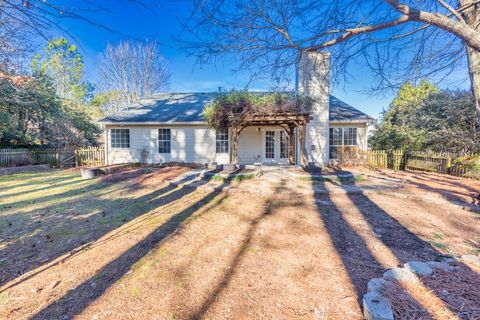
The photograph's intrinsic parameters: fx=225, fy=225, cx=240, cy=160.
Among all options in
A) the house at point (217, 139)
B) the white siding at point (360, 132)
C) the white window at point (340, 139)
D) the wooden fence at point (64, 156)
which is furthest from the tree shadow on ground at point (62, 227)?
the white siding at point (360, 132)

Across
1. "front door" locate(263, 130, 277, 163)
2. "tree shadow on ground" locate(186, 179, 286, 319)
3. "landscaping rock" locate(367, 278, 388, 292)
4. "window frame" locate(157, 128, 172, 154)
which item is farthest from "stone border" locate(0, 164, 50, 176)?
"landscaping rock" locate(367, 278, 388, 292)

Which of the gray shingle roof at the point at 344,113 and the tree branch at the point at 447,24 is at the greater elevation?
the gray shingle roof at the point at 344,113

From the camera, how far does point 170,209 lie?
477 centimetres

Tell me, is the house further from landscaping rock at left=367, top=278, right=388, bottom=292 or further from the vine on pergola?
landscaping rock at left=367, top=278, right=388, bottom=292

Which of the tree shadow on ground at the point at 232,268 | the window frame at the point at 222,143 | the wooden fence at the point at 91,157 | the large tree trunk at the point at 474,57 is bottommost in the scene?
the tree shadow on ground at the point at 232,268

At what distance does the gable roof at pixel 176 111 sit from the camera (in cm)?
1244

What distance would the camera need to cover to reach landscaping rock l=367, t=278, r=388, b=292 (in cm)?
207

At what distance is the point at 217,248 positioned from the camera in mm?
3045

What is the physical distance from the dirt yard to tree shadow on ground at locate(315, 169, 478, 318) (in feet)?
0.05

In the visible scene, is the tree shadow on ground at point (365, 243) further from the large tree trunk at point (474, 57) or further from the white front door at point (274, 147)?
the white front door at point (274, 147)

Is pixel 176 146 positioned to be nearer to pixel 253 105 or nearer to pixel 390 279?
pixel 253 105

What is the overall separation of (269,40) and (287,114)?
5.58m

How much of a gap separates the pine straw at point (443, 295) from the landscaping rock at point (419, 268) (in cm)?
5

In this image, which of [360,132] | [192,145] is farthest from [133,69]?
[360,132]
